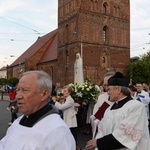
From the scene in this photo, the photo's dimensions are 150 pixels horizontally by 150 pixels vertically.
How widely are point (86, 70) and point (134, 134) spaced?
38.7 m

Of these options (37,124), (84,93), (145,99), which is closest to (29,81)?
(37,124)

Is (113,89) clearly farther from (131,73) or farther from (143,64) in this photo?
(143,64)

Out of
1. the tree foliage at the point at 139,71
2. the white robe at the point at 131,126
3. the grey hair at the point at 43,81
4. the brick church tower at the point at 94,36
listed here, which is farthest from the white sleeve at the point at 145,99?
the tree foliage at the point at 139,71

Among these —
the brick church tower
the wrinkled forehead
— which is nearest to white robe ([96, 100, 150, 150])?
the wrinkled forehead

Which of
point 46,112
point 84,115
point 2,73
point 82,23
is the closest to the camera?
point 46,112

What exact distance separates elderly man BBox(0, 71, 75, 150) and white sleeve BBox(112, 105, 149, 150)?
1197 millimetres

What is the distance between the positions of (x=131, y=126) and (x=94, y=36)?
40079 mm

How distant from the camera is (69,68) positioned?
4256 centimetres

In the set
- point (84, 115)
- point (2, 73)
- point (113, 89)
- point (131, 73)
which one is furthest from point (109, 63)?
point (2, 73)

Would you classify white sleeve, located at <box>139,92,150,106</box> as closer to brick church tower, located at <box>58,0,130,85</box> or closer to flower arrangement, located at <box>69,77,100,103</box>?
flower arrangement, located at <box>69,77,100,103</box>

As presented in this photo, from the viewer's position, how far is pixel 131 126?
10.3ft

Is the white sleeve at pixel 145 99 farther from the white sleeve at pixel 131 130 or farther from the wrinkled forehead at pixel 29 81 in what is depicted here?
the wrinkled forehead at pixel 29 81

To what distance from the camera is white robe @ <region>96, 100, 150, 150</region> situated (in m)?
3.14

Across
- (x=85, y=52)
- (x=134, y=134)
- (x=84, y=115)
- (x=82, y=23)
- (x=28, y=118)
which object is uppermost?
(x=82, y=23)
